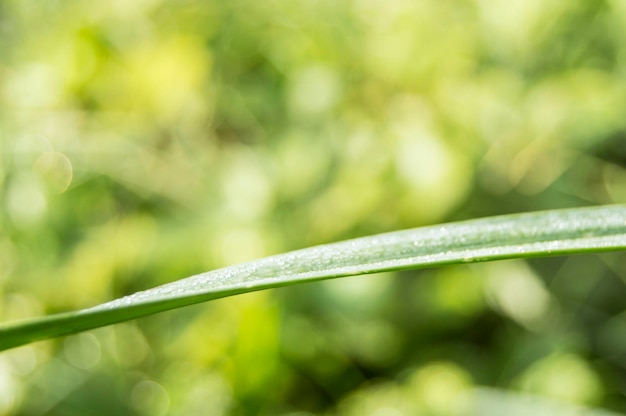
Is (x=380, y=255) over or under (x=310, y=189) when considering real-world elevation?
under

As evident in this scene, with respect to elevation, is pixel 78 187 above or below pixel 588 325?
Result: above

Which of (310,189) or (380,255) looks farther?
(310,189)

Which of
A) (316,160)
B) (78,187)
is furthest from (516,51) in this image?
(78,187)

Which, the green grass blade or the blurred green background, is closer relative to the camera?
the green grass blade

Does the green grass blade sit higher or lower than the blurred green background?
lower

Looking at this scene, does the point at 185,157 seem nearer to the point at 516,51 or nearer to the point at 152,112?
the point at 152,112
